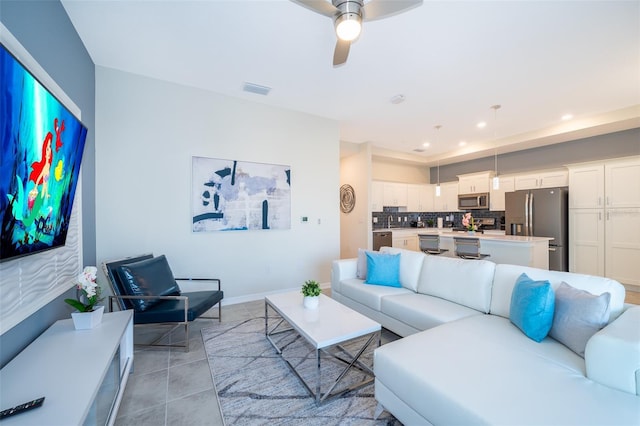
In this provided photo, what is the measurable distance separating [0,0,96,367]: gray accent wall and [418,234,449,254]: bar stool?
4683 mm

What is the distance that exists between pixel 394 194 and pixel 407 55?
445 cm

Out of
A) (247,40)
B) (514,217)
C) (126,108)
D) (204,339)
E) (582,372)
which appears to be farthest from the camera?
(514,217)

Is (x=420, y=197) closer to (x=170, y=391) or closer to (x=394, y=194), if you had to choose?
(x=394, y=194)

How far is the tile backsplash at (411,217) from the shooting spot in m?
6.84

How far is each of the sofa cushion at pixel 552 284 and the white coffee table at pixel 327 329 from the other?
1047mm

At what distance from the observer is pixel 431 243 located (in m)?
4.60

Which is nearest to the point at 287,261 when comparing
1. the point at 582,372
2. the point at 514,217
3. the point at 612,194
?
the point at 582,372

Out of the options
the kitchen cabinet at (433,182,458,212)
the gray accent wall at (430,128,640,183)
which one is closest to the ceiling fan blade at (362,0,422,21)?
the gray accent wall at (430,128,640,183)

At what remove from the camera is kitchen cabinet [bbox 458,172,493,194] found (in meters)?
6.27

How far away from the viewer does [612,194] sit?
4367mm

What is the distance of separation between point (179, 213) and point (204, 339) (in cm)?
159

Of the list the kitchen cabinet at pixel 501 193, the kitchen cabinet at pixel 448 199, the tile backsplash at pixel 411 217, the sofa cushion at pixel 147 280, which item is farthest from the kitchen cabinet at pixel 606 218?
the sofa cushion at pixel 147 280

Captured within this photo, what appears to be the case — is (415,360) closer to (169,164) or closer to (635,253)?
(169,164)

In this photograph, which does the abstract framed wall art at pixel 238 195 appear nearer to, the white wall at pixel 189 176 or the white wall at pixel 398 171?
the white wall at pixel 189 176
